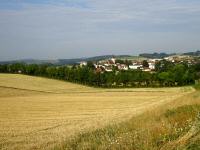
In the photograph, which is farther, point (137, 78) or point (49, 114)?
point (137, 78)

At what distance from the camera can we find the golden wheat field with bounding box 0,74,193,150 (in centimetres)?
1782

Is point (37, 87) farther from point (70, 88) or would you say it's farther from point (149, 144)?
point (149, 144)

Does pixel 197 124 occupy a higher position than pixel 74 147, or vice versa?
pixel 197 124

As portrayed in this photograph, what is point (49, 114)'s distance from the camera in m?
37.1

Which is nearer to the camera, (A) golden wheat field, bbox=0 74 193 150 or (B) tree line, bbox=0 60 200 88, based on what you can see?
(A) golden wheat field, bbox=0 74 193 150

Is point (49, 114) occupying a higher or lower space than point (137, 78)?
higher

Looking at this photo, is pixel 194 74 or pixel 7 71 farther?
pixel 7 71

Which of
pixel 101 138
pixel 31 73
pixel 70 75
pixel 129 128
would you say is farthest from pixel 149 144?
pixel 31 73

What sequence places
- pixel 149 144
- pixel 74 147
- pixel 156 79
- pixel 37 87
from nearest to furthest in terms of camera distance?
1. pixel 149 144
2. pixel 74 147
3. pixel 37 87
4. pixel 156 79

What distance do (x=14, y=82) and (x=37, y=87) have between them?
19.1 feet

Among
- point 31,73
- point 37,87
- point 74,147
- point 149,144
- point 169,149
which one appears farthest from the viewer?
point 31,73

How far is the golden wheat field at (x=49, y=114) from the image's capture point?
1782 cm

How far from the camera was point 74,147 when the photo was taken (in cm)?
1087

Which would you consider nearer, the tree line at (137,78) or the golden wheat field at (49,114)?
the golden wheat field at (49,114)
